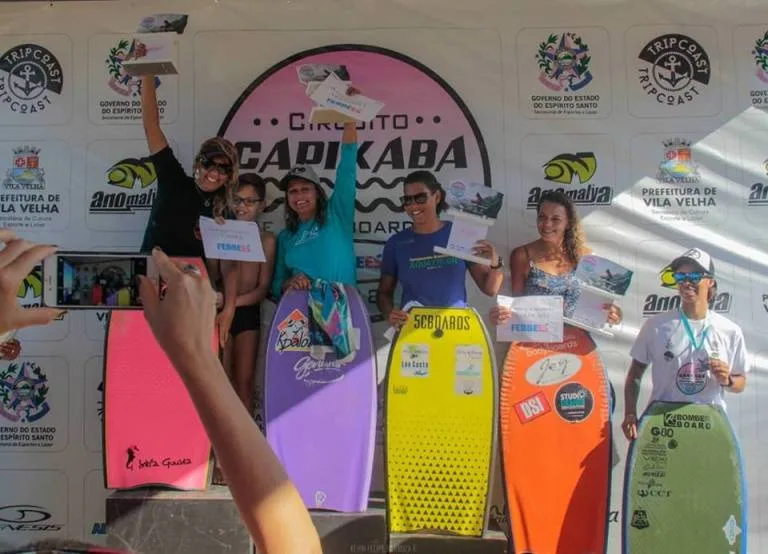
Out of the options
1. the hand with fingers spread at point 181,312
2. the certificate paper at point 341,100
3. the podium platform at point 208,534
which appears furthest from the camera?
the certificate paper at point 341,100

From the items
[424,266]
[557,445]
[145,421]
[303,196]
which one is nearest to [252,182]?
[303,196]

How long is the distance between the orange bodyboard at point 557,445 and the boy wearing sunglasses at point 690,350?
0.25 m

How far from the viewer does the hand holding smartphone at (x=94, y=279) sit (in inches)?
48.1

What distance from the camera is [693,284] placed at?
10.0ft

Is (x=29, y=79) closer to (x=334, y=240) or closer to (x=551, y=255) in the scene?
(x=334, y=240)

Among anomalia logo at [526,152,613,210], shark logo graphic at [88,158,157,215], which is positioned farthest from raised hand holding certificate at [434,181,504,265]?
shark logo graphic at [88,158,157,215]

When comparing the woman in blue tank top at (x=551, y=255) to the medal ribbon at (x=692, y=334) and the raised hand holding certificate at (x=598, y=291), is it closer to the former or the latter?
the raised hand holding certificate at (x=598, y=291)

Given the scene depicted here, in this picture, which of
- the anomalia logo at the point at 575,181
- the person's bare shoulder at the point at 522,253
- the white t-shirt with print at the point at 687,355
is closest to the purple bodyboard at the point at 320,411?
the person's bare shoulder at the point at 522,253

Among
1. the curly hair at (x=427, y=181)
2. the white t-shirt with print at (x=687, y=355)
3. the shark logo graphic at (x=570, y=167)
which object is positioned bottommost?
the white t-shirt with print at (x=687, y=355)

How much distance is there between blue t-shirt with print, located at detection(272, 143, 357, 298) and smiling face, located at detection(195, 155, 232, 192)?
1.29ft

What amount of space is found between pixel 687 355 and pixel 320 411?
1.59m

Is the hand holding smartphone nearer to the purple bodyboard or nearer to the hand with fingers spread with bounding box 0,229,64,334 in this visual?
the hand with fingers spread with bounding box 0,229,64,334

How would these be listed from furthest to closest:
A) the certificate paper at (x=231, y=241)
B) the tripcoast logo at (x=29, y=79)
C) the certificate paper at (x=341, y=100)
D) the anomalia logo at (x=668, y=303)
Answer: the tripcoast logo at (x=29, y=79)
the anomalia logo at (x=668, y=303)
the certificate paper at (x=231, y=241)
the certificate paper at (x=341, y=100)

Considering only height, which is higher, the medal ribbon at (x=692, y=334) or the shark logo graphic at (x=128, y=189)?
the shark logo graphic at (x=128, y=189)
